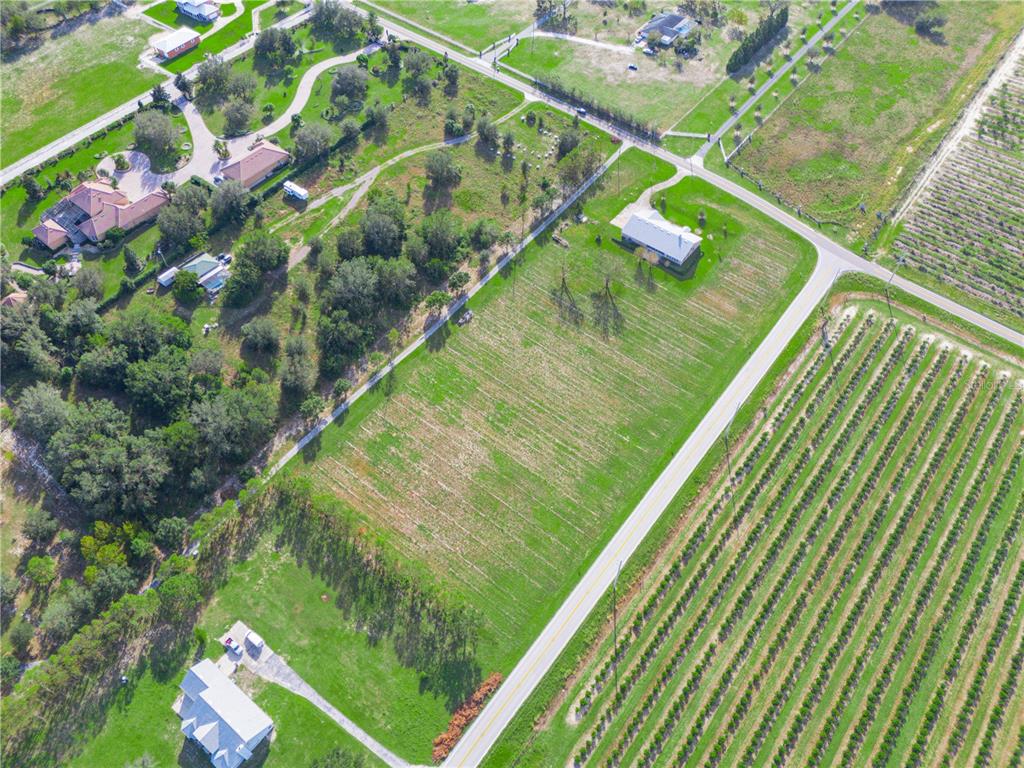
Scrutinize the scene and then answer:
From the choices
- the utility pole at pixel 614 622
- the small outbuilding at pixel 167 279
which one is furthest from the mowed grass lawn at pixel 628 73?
the utility pole at pixel 614 622

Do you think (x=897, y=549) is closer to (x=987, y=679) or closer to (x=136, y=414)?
(x=987, y=679)

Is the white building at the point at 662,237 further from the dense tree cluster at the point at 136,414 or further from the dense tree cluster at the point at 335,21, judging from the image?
the dense tree cluster at the point at 335,21

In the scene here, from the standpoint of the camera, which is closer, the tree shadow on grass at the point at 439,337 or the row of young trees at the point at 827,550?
the row of young trees at the point at 827,550

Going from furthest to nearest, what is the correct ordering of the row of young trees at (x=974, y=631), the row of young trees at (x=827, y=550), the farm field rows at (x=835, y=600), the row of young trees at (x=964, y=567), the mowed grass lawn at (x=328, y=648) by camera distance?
the row of young trees at (x=827, y=550)
the row of young trees at (x=964, y=567)
the row of young trees at (x=974, y=631)
the farm field rows at (x=835, y=600)
the mowed grass lawn at (x=328, y=648)

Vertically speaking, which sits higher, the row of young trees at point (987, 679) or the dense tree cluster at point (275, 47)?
the dense tree cluster at point (275, 47)

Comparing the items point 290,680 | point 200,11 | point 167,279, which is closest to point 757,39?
point 200,11

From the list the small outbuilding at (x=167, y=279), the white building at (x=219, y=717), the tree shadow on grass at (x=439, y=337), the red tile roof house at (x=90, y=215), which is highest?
the red tile roof house at (x=90, y=215)

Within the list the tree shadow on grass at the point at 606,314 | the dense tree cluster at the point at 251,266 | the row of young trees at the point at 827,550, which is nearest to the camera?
the row of young trees at the point at 827,550

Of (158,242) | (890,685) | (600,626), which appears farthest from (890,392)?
(158,242)
